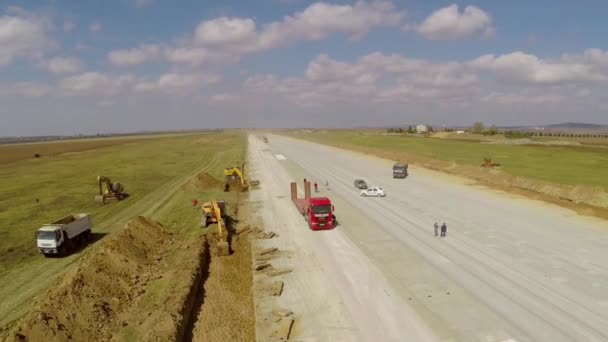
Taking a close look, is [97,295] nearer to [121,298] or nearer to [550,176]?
[121,298]

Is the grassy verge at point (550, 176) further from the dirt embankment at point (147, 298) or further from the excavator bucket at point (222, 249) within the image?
the dirt embankment at point (147, 298)

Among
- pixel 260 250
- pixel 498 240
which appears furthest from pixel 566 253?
pixel 260 250

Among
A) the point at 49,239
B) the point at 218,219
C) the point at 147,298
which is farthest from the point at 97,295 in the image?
the point at 218,219

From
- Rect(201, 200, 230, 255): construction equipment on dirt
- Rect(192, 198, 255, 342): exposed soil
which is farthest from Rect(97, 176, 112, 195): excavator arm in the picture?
Rect(192, 198, 255, 342): exposed soil


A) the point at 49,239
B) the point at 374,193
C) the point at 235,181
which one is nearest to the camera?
the point at 49,239

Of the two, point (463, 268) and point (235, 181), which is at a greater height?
point (235, 181)

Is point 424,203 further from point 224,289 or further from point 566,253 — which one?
point 224,289
